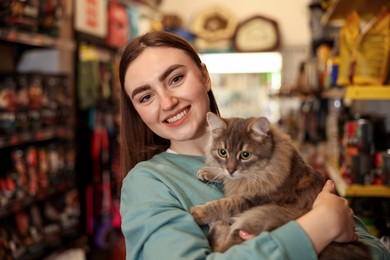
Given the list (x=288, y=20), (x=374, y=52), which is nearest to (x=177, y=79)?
(x=374, y=52)

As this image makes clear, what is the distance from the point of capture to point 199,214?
1324mm

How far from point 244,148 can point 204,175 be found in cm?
17

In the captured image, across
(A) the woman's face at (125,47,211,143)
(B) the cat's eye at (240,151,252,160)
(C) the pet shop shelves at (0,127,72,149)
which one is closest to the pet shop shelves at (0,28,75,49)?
(C) the pet shop shelves at (0,127,72,149)

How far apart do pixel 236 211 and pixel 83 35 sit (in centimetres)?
316

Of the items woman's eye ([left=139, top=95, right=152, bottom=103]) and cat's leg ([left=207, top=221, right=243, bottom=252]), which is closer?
cat's leg ([left=207, top=221, right=243, bottom=252])

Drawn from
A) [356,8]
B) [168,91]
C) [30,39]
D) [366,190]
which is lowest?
[366,190]

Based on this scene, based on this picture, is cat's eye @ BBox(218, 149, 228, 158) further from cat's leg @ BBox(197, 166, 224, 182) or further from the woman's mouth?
the woman's mouth

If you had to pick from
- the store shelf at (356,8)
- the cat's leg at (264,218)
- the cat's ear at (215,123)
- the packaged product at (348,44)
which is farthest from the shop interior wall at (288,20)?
the cat's leg at (264,218)

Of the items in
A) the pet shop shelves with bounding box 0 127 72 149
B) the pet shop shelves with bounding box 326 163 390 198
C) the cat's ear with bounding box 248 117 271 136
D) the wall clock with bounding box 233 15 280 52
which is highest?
the wall clock with bounding box 233 15 280 52

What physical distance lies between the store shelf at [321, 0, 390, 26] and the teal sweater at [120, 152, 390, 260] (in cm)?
159

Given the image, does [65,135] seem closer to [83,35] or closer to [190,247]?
[83,35]

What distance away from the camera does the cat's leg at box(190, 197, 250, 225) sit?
1.33 meters

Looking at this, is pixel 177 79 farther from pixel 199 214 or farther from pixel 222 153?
pixel 199 214

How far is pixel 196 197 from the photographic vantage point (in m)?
1.42
